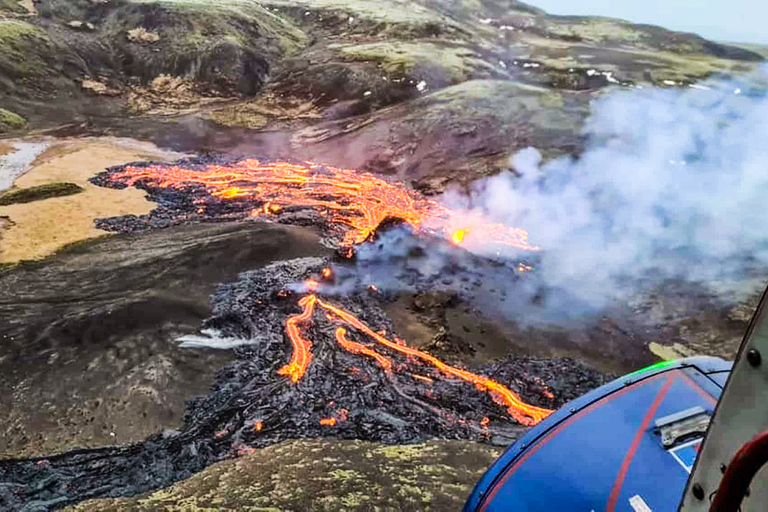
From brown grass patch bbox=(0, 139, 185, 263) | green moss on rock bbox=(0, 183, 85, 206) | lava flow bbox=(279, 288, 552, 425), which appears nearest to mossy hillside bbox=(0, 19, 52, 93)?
brown grass patch bbox=(0, 139, 185, 263)

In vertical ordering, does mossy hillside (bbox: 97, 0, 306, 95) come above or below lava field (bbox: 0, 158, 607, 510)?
above

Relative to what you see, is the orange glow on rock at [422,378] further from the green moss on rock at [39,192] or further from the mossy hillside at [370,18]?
the mossy hillside at [370,18]

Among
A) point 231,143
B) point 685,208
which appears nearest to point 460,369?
point 685,208

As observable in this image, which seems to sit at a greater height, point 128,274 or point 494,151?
point 494,151

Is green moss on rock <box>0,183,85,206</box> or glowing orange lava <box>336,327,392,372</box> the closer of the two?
glowing orange lava <box>336,327,392,372</box>

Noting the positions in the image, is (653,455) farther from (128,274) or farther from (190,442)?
(128,274)

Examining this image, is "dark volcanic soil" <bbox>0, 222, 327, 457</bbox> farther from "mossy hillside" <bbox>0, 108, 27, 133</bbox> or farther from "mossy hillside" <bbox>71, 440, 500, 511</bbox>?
"mossy hillside" <bbox>0, 108, 27, 133</bbox>

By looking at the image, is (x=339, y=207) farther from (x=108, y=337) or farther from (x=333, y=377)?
(x=108, y=337)

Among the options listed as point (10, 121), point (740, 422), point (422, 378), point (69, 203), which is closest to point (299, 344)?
point (422, 378)

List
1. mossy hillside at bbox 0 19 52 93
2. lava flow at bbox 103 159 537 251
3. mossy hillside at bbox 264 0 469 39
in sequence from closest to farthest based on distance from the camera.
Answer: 1. lava flow at bbox 103 159 537 251
2. mossy hillside at bbox 0 19 52 93
3. mossy hillside at bbox 264 0 469 39
